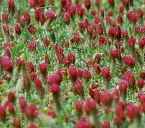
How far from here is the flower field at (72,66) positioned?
16.7 ft

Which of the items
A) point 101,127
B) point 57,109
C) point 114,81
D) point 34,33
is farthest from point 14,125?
point 34,33

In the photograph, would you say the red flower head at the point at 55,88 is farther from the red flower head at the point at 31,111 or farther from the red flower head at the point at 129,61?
the red flower head at the point at 129,61

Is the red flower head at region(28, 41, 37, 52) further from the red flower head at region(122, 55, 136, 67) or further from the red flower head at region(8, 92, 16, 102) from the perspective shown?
the red flower head at region(8, 92, 16, 102)

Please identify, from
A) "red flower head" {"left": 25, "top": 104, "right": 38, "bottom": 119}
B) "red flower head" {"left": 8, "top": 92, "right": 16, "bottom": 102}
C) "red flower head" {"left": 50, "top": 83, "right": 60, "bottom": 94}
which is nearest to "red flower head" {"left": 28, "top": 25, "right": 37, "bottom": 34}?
"red flower head" {"left": 8, "top": 92, "right": 16, "bottom": 102}

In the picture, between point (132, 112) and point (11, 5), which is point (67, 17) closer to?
point (11, 5)

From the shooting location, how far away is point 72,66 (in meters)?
6.27

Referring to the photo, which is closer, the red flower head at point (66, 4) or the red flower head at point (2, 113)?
the red flower head at point (2, 113)

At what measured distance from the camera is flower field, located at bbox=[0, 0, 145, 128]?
510 centimetres

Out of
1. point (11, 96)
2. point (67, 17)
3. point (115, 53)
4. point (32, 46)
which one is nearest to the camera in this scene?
point (11, 96)

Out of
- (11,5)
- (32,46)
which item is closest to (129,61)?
(32,46)

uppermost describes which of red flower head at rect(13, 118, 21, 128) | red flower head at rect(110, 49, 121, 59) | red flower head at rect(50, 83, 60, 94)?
red flower head at rect(50, 83, 60, 94)

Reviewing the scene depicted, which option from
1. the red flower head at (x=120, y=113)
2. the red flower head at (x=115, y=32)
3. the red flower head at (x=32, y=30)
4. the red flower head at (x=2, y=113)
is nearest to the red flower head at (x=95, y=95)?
the red flower head at (x=120, y=113)

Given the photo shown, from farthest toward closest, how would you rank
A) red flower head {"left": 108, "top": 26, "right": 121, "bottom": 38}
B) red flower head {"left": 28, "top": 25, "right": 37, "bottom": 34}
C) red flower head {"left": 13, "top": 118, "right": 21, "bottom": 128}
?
red flower head {"left": 28, "top": 25, "right": 37, "bottom": 34} → red flower head {"left": 108, "top": 26, "right": 121, "bottom": 38} → red flower head {"left": 13, "top": 118, "right": 21, "bottom": 128}

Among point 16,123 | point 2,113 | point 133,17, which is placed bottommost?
point 16,123
